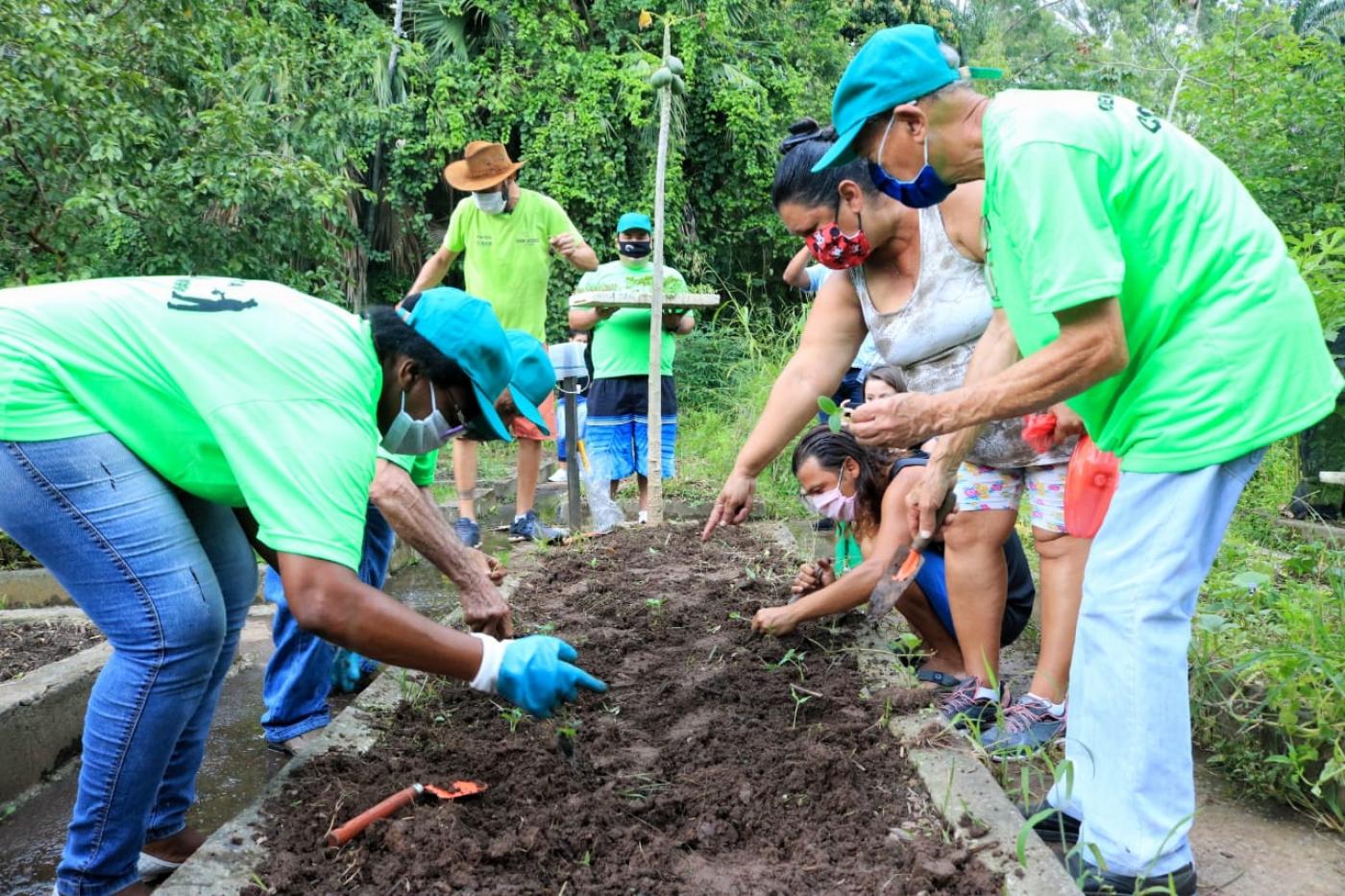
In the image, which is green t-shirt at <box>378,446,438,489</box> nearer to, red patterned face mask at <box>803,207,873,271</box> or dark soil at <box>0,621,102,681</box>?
red patterned face mask at <box>803,207,873,271</box>

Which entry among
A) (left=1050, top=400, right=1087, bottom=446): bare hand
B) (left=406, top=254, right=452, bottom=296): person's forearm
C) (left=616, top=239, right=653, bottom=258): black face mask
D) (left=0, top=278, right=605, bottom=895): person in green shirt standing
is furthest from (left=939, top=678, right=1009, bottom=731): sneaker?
(left=406, top=254, right=452, bottom=296): person's forearm

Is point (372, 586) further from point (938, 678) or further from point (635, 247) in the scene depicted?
point (635, 247)

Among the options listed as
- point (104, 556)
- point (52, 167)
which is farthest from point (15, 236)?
point (104, 556)

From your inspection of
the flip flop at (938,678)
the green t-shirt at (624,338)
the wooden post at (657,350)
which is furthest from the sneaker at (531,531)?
the flip flop at (938,678)

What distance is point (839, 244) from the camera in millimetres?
3201

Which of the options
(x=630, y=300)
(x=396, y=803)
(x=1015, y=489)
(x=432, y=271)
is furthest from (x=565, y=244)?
(x=396, y=803)

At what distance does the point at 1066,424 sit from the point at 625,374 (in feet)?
12.9

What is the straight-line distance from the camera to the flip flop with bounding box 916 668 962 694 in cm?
336

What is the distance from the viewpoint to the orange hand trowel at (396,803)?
226 cm

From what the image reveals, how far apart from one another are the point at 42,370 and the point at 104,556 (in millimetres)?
391

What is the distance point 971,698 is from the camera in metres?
3.05

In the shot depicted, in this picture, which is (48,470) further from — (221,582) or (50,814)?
(50,814)

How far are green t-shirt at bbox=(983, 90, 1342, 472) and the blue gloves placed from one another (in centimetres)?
118

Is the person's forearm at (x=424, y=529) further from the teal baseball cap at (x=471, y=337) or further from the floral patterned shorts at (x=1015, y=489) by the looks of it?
the floral patterned shorts at (x=1015, y=489)
